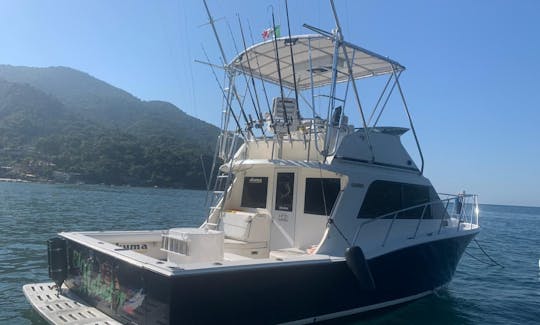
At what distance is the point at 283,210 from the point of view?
7562 mm

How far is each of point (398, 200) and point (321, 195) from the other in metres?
1.41

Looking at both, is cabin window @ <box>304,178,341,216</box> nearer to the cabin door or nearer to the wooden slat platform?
the cabin door

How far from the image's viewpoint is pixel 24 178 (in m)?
75.5

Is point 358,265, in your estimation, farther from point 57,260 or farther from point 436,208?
point 57,260

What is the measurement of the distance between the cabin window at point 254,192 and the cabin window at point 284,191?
32 cm

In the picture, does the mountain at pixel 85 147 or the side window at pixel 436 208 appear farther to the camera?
the mountain at pixel 85 147

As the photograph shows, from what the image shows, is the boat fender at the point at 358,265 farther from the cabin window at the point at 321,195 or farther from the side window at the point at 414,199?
the side window at the point at 414,199

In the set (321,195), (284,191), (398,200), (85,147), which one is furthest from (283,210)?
(85,147)

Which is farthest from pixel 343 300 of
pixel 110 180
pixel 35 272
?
pixel 110 180

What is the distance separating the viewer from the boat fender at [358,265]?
19.6ft

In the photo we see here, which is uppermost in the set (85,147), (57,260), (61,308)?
(85,147)

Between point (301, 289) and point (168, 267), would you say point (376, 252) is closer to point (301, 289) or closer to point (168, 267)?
point (301, 289)

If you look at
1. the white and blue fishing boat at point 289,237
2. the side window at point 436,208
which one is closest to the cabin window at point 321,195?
the white and blue fishing boat at point 289,237

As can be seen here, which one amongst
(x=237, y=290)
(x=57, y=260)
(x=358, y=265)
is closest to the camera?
(x=237, y=290)
